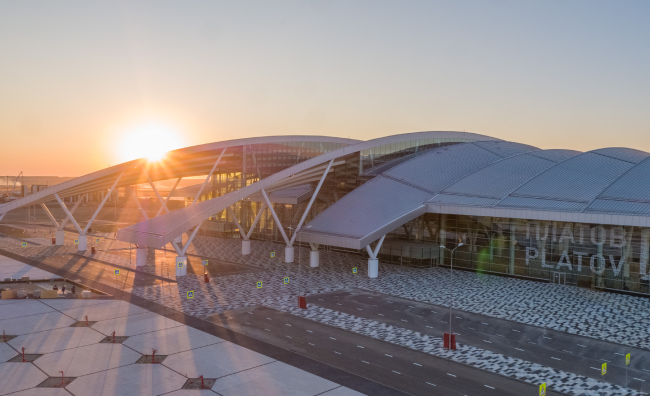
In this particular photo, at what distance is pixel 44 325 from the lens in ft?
124

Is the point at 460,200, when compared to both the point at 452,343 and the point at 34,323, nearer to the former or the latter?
the point at 452,343

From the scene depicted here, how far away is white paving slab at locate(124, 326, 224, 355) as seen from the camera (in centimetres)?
3266

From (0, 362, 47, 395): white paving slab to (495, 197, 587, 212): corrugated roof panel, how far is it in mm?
43168

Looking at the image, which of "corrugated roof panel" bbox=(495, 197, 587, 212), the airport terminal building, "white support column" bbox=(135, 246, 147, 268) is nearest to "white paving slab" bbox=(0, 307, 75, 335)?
the airport terminal building

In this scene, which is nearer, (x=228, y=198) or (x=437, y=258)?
(x=228, y=198)

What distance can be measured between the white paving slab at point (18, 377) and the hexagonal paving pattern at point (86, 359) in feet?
1.69

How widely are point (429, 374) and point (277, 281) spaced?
27927mm

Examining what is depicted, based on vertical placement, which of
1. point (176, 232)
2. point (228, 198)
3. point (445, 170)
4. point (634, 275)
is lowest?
point (634, 275)

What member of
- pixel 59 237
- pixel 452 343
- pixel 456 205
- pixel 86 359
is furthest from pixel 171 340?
pixel 59 237

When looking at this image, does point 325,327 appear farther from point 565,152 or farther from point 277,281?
point 565,152

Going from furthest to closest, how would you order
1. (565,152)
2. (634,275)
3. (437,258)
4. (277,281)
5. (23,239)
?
(23,239), (565,152), (437,258), (277,281), (634,275)

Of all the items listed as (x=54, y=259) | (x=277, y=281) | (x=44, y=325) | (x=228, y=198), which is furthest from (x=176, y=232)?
(x=54, y=259)

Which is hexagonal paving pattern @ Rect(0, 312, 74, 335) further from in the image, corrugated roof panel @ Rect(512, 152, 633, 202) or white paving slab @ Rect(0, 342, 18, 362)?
corrugated roof panel @ Rect(512, 152, 633, 202)

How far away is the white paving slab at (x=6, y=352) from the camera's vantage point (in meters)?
31.0
